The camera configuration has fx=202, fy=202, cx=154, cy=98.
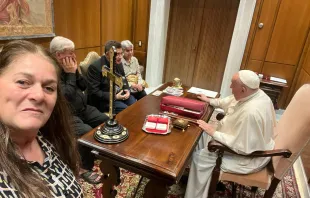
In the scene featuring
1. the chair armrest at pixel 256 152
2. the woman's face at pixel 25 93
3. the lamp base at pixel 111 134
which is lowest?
the chair armrest at pixel 256 152

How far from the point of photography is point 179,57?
4.67 metres

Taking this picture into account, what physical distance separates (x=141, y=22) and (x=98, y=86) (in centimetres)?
264

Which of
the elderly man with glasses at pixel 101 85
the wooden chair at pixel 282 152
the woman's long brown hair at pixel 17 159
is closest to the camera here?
the woman's long brown hair at pixel 17 159

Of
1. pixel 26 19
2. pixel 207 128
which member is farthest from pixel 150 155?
pixel 26 19

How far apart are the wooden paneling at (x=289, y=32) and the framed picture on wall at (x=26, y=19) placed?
3564mm

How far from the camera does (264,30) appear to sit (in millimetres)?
3553

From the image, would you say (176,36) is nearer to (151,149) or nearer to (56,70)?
(151,149)

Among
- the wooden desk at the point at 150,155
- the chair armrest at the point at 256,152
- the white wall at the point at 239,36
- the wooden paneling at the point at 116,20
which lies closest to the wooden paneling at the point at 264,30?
the white wall at the point at 239,36

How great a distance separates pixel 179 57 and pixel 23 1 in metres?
3.15

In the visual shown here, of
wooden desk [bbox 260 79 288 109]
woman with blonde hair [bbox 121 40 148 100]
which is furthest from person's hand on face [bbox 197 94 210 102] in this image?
wooden desk [bbox 260 79 288 109]

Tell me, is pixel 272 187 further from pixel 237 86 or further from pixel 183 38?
pixel 183 38

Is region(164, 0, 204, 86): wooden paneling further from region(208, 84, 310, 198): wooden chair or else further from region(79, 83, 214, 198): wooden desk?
region(79, 83, 214, 198): wooden desk

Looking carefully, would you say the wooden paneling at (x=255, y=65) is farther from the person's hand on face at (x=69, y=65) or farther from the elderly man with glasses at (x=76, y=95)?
the person's hand on face at (x=69, y=65)

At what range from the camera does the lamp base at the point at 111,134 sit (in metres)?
1.28
